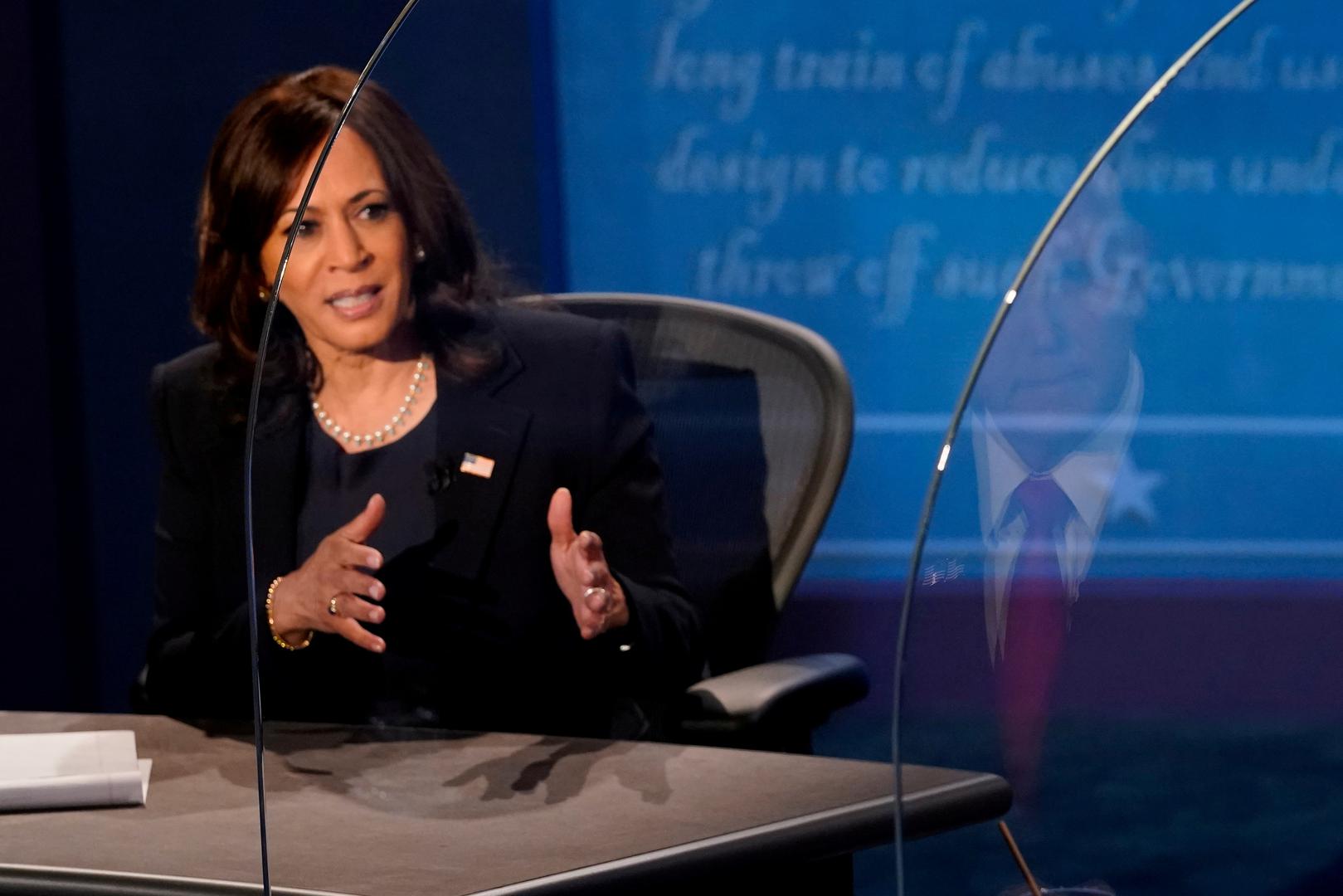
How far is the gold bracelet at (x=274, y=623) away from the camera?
108 cm

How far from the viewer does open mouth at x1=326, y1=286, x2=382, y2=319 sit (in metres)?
1.03

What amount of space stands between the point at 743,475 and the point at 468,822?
0.85 ft

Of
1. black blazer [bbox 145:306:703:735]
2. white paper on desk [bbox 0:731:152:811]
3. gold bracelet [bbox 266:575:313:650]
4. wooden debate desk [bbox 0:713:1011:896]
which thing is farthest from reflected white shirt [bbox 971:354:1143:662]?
white paper on desk [bbox 0:731:152:811]

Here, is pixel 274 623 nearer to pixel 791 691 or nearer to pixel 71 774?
pixel 71 774

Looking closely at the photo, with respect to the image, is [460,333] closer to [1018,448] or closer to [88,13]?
[1018,448]

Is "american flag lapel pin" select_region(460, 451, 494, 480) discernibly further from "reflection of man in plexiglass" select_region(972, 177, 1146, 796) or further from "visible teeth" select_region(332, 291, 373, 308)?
"reflection of man in plexiglass" select_region(972, 177, 1146, 796)

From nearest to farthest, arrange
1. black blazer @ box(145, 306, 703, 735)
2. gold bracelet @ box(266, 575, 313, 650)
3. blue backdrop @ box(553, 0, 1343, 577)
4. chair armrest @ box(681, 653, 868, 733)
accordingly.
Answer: blue backdrop @ box(553, 0, 1343, 577) < chair armrest @ box(681, 653, 868, 733) < black blazer @ box(145, 306, 703, 735) < gold bracelet @ box(266, 575, 313, 650)

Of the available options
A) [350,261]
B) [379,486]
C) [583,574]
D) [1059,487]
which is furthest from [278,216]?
[1059,487]

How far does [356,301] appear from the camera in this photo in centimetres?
104

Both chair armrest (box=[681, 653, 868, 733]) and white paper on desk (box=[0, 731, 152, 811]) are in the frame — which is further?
white paper on desk (box=[0, 731, 152, 811])

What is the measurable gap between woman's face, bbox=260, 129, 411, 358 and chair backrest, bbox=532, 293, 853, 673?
0.38ft

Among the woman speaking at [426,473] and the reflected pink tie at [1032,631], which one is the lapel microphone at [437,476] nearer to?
the woman speaking at [426,473]

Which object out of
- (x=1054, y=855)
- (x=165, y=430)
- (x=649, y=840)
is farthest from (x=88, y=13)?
(x=1054, y=855)

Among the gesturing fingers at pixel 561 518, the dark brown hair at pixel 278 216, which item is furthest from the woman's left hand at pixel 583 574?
the dark brown hair at pixel 278 216
